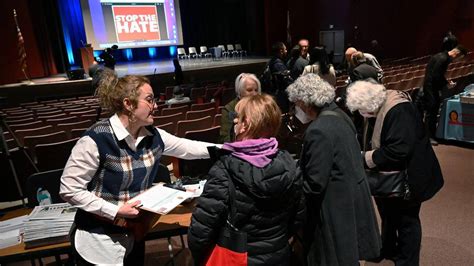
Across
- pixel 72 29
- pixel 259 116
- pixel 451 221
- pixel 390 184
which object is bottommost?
pixel 451 221

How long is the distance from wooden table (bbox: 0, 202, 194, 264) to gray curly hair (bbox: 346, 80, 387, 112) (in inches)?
46.9

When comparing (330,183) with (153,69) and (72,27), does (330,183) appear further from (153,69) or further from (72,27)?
(72,27)

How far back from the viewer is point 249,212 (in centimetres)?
137

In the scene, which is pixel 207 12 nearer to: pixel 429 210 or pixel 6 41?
pixel 6 41

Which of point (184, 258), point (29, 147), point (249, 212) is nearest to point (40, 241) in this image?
point (249, 212)

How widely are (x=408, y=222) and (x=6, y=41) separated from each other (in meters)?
13.1

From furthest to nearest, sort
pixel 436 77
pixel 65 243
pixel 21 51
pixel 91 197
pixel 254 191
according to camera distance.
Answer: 1. pixel 21 51
2. pixel 436 77
3. pixel 65 243
4. pixel 91 197
5. pixel 254 191

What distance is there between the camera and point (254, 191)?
4.35ft

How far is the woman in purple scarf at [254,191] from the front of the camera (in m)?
1.34

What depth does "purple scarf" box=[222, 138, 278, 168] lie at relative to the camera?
4.41ft

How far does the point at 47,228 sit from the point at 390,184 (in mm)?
1950

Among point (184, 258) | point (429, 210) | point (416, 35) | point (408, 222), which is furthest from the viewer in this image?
point (416, 35)

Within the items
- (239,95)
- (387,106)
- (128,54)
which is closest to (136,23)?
(128,54)

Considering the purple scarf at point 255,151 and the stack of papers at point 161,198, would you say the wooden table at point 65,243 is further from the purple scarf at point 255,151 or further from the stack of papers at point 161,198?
the purple scarf at point 255,151
